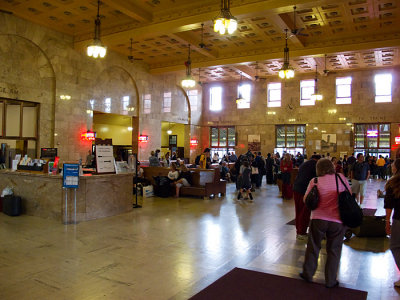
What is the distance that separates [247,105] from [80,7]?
14.4 meters

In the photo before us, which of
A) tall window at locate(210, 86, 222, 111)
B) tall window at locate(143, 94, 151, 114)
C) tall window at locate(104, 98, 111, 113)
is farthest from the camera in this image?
tall window at locate(210, 86, 222, 111)

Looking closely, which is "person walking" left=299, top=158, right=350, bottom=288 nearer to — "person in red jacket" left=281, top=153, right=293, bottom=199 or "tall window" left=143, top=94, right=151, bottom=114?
"person in red jacket" left=281, top=153, right=293, bottom=199

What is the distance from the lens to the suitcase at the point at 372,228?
601 cm

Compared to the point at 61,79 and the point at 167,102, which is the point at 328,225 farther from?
the point at 167,102

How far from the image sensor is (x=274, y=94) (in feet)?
76.4

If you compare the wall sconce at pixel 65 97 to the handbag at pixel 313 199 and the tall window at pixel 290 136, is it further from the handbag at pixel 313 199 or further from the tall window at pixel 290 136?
the tall window at pixel 290 136

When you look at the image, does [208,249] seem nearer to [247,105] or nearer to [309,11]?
[309,11]

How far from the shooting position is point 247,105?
23969mm

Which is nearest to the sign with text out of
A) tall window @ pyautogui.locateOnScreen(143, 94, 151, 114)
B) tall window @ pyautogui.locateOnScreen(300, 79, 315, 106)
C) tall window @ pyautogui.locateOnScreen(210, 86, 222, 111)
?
tall window @ pyautogui.locateOnScreen(143, 94, 151, 114)

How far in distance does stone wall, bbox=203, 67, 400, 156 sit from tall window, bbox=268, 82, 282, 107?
26 centimetres

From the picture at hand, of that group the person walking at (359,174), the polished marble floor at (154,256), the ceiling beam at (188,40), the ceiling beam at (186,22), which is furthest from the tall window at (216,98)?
the polished marble floor at (154,256)

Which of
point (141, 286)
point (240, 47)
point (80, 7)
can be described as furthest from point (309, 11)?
point (141, 286)

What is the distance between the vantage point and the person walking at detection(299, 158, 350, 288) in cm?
375

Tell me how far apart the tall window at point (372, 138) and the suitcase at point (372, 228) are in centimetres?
1662
